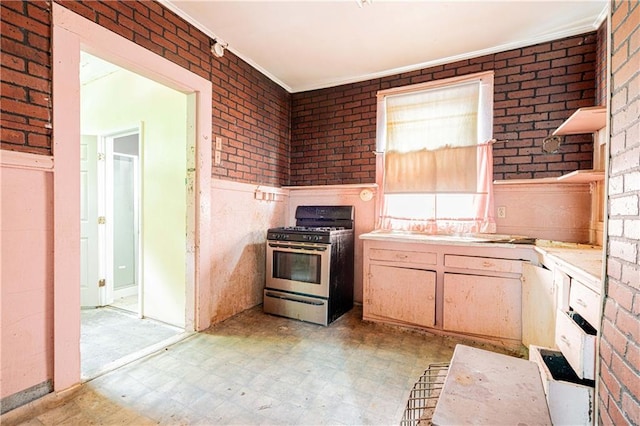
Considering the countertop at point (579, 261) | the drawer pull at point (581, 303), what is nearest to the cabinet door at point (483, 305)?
the countertop at point (579, 261)

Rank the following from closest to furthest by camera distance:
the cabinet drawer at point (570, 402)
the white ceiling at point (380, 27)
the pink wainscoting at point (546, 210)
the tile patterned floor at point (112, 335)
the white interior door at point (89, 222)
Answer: the cabinet drawer at point (570, 402), the tile patterned floor at point (112, 335), the white ceiling at point (380, 27), the pink wainscoting at point (546, 210), the white interior door at point (89, 222)

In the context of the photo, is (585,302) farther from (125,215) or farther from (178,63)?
(125,215)

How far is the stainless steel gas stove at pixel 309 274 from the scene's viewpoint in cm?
279

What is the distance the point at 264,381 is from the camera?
1.85 meters

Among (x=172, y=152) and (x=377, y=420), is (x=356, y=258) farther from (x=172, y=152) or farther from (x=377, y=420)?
(x=172, y=152)

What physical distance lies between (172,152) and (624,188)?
303 centimetres

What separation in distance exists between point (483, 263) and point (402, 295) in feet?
2.47

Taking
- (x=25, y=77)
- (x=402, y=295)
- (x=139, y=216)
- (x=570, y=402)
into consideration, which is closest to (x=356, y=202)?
(x=402, y=295)

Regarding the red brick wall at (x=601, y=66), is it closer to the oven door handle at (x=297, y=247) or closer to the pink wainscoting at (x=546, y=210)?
the pink wainscoting at (x=546, y=210)

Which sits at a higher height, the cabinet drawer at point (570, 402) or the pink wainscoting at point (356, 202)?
the pink wainscoting at point (356, 202)

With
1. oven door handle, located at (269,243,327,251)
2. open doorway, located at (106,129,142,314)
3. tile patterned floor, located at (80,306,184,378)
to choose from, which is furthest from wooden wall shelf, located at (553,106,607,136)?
open doorway, located at (106,129,142,314)

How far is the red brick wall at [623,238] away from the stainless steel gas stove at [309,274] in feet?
6.55

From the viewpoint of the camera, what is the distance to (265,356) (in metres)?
2.17

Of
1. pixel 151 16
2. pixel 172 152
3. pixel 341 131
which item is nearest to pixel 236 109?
pixel 172 152
